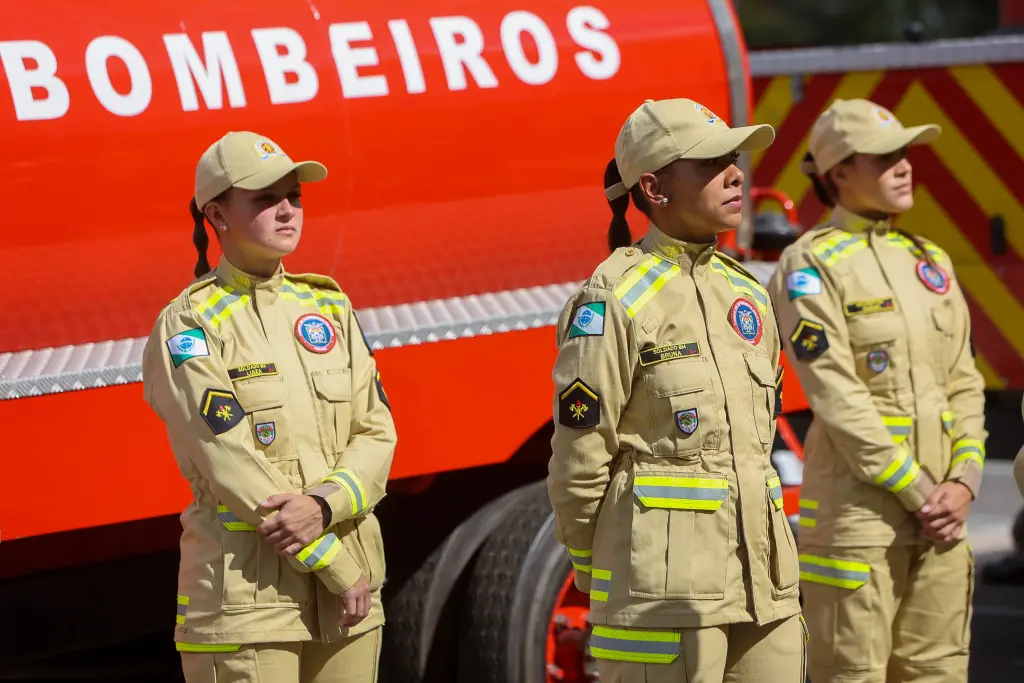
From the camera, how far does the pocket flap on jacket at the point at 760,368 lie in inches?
146

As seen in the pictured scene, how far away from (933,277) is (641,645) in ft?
5.44

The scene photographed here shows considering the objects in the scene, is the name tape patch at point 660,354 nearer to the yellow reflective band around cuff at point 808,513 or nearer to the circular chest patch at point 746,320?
the circular chest patch at point 746,320

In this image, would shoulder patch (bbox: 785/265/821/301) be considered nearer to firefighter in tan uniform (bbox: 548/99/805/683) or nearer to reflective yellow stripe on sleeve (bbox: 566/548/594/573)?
firefighter in tan uniform (bbox: 548/99/805/683)

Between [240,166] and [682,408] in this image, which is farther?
[240,166]

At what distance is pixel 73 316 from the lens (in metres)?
4.33

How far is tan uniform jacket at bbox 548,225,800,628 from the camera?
11.8ft

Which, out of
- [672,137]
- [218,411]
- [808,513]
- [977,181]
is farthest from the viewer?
[977,181]

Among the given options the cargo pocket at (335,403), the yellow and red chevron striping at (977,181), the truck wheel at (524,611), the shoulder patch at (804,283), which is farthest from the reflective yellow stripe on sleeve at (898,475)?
the yellow and red chevron striping at (977,181)

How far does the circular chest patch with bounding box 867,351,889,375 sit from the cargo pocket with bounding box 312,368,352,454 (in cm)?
140

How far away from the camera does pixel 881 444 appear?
457cm

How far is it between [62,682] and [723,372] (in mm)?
3403

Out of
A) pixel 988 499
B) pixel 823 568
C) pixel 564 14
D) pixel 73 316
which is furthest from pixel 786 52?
pixel 73 316

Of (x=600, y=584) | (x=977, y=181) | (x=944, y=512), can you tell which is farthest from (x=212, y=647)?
(x=977, y=181)

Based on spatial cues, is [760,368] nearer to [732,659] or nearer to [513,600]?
[732,659]
